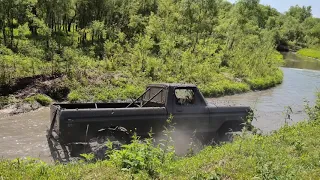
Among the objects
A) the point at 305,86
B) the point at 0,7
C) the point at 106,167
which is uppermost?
the point at 0,7

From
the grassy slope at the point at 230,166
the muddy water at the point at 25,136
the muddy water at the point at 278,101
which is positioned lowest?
the muddy water at the point at 278,101

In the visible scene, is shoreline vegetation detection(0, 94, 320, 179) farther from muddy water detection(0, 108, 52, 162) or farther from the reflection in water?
the reflection in water

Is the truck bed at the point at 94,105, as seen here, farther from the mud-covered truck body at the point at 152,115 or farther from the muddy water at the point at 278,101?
the muddy water at the point at 278,101

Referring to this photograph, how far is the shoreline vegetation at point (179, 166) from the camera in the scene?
538 cm

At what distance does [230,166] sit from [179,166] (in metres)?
0.97

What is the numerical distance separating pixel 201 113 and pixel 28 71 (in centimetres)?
1105

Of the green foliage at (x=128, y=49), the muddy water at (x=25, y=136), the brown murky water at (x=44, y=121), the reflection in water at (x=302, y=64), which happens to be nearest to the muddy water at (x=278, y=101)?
the brown murky water at (x=44, y=121)

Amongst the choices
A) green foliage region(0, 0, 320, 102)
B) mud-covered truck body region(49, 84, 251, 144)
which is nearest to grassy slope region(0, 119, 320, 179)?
mud-covered truck body region(49, 84, 251, 144)

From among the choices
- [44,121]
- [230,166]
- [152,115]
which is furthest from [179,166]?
[44,121]

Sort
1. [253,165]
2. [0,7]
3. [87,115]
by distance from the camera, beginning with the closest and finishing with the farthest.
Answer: [253,165], [87,115], [0,7]

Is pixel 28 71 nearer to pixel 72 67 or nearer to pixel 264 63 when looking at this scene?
pixel 72 67

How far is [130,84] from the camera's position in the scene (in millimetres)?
18234

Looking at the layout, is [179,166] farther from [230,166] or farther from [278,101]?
[278,101]

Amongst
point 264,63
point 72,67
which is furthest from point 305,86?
point 72,67
